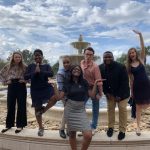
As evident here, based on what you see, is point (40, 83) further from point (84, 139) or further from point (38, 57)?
point (84, 139)

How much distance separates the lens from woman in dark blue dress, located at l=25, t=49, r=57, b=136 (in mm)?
6168

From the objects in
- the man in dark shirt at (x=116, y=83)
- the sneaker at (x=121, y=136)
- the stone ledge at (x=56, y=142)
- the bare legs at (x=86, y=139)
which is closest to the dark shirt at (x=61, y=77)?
the man in dark shirt at (x=116, y=83)

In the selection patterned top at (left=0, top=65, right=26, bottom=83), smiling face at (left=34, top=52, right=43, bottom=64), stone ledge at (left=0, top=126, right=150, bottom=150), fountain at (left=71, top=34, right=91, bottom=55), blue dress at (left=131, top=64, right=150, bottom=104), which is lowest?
stone ledge at (left=0, top=126, right=150, bottom=150)

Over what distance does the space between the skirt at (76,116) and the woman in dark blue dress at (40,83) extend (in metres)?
0.77

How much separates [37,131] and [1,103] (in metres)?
8.28

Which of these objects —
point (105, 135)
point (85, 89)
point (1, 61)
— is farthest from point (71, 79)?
point (1, 61)

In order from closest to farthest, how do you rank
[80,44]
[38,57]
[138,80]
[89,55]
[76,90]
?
[76,90]
[89,55]
[38,57]
[138,80]
[80,44]

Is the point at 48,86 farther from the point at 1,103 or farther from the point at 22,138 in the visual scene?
the point at 1,103

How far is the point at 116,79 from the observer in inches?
240

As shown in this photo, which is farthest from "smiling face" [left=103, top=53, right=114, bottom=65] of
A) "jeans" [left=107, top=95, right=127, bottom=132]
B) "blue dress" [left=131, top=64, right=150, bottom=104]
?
"jeans" [left=107, top=95, right=127, bottom=132]

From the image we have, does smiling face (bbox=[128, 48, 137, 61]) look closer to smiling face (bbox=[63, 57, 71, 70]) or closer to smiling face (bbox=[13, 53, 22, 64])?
smiling face (bbox=[63, 57, 71, 70])

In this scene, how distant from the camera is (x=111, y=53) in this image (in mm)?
6156

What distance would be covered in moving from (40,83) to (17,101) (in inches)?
29.3

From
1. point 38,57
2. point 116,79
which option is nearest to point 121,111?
point 116,79
